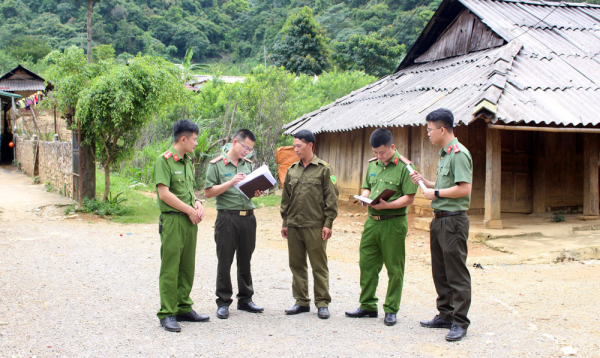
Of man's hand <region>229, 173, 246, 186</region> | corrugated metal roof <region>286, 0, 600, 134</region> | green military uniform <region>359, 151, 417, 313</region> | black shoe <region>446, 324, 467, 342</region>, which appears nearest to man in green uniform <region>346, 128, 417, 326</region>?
green military uniform <region>359, 151, 417, 313</region>

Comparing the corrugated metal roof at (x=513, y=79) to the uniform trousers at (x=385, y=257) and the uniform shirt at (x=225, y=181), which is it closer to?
the uniform trousers at (x=385, y=257)

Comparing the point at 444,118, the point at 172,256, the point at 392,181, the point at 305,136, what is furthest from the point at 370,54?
the point at 172,256

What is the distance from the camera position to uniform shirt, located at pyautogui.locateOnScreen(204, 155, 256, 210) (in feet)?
16.3

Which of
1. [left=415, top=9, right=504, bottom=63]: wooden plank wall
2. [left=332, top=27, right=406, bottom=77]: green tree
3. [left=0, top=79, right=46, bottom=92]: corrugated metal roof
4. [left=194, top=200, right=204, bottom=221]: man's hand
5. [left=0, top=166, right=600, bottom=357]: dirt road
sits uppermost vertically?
[left=332, top=27, right=406, bottom=77]: green tree

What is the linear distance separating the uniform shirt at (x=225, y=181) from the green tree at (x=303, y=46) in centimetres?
2605

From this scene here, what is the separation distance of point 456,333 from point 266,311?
1.84 meters

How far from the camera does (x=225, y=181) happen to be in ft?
16.5

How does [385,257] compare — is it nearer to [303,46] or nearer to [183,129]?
[183,129]

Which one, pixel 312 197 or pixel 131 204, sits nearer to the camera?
pixel 312 197

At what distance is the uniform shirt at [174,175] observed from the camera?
4.45m

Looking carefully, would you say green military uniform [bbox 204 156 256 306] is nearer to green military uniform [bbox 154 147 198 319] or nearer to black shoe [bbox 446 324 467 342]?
green military uniform [bbox 154 147 198 319]

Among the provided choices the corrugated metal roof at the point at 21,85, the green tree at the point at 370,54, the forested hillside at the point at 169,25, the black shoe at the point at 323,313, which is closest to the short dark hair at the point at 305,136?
the black shoe at the point at 323,313

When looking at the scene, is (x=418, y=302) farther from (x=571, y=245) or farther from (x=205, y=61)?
(x=205, y=61)

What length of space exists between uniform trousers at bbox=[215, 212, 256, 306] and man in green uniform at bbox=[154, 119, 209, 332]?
322 millimetres
